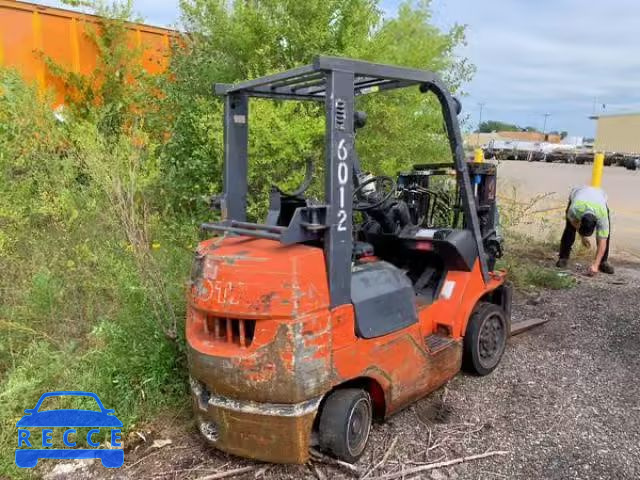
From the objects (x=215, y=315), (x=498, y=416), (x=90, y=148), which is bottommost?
(x=498, y=416)

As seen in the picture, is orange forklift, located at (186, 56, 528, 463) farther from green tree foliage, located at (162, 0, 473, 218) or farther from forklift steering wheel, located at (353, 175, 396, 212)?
green tree foliage, located at (162, 0, 473, 218)

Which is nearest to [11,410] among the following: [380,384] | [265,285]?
[265,285]

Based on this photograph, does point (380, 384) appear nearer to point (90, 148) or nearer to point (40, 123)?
point (90, 148)

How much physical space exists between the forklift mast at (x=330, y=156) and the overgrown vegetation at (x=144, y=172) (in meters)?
0.86

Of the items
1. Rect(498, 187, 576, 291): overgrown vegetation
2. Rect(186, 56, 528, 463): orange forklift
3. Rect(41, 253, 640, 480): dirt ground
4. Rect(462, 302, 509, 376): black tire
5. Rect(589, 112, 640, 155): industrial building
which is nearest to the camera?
Rect(186, 56, 528, 463): orange forklift

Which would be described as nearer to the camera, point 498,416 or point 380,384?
point 380,384

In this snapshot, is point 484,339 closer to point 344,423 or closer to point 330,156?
point 344,423

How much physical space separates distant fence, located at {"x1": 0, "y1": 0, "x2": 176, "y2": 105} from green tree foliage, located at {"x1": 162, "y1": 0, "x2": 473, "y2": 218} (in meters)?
1.84

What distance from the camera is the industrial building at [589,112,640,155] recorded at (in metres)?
46.8

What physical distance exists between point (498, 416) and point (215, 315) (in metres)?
2.15

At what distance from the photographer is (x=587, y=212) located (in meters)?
7.66

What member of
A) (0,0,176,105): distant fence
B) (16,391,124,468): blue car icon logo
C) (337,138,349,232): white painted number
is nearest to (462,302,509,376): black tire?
(337,138,349,232): white painted number

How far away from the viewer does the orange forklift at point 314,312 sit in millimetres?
2977

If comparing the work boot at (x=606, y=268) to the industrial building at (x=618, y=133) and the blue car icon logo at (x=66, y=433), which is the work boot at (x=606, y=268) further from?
the industrial building at (x=618, y=133)
